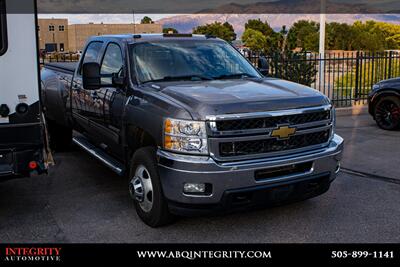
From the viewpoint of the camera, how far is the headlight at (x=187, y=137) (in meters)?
4.28

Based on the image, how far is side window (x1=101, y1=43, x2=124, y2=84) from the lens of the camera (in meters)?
5.79

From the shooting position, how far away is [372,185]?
634 cm

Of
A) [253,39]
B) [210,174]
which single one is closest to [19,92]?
[210,174]

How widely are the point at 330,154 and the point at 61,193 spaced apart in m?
3.34

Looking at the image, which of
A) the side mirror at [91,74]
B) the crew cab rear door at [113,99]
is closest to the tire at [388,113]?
the crew cab rear door at [113,99]

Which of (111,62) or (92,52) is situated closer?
(111,62)

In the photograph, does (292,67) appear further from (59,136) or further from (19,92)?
(19,92)

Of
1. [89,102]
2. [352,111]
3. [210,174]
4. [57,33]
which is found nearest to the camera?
[210,174]

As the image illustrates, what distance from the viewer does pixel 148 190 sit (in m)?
4.76

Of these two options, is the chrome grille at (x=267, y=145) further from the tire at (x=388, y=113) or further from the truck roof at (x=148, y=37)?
the tire at (x=388, y=113)

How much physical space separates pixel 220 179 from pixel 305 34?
56015 millimetres

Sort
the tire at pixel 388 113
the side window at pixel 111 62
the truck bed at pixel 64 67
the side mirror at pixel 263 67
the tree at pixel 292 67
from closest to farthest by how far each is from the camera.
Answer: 1. the side window at pixel 111 62
2. the side mirror at pixel 263 67
3. the truck bed at pixel 64 67
4. the tire at pixel 388 113
5. the tree at pixel 292 67

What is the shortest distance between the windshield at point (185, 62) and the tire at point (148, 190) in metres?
0.99

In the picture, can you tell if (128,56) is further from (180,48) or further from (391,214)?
(391,214)
